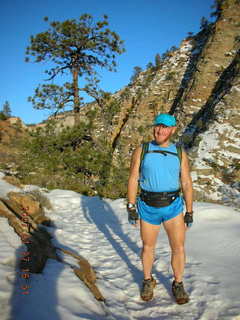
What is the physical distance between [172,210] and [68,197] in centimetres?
599

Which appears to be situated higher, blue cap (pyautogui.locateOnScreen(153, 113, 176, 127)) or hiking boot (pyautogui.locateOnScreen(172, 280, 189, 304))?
blue cap (pyautogui.locateOnScreen(153, 113, 176, 127))

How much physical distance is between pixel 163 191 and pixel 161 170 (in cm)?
24

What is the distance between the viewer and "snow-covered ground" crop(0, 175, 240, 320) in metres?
1.99

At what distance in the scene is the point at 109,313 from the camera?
7.41ft

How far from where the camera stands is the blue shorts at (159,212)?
240 cm

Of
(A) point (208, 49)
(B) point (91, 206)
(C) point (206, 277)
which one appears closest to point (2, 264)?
(C) point (206, 277)

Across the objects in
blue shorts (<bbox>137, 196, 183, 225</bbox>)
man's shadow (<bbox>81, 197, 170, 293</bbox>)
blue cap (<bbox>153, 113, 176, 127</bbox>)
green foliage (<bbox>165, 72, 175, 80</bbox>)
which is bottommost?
man's shadow (<bbox>81, 197, 170, 293</bbox>)

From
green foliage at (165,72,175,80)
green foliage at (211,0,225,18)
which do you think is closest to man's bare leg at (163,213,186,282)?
green foliage at (165,72,175,80)

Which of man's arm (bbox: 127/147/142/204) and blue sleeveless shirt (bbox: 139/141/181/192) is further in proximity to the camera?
man's arm (bbox: 127/147/142/204)

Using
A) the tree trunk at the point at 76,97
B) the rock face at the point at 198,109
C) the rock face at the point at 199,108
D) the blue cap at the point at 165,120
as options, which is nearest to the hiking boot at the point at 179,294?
the blue cap at the point at 165,120

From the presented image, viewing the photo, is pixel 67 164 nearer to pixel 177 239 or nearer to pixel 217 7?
pixel 177 239

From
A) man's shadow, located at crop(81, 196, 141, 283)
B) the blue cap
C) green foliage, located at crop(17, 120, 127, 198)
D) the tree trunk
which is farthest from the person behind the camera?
the tree trunk

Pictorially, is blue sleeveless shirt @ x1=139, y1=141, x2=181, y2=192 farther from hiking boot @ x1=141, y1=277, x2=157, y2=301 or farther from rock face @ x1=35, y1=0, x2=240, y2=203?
rock face @ x1=35, y1=0, x2=240, y2=203

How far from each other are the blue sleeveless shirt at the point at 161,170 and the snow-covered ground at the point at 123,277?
4.37 ft
